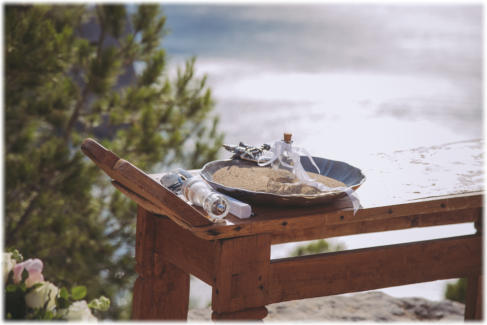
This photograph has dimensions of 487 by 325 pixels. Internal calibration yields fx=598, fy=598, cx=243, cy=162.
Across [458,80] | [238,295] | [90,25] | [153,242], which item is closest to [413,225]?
[238,295]

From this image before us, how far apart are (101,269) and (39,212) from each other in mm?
345

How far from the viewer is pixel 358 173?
3.55 ft

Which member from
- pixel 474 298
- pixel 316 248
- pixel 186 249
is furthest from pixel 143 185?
pixel 316 248

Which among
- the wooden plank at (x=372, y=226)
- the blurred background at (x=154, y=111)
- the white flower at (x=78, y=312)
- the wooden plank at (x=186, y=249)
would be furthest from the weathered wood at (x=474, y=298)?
the white flower at (x=78, y=312)

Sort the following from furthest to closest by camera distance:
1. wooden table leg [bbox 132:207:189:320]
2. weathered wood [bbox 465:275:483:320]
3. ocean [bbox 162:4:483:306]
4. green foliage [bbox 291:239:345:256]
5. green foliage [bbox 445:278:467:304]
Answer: ocean [bbox 162:4:483:306] < green foliage [bbox 291:239:345:256] < green foliage [bbox 445:278:467:304] < weathered wood [bbox 465:275:483:320] < wooden table leg [bbox 132:207:189:320]

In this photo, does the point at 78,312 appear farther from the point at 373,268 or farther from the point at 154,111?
the point at 154,111

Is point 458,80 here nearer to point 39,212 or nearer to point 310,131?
point 310,131

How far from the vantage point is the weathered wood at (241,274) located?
0.94 meters

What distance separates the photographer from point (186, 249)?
105 centimetres

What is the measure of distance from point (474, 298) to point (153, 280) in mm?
703

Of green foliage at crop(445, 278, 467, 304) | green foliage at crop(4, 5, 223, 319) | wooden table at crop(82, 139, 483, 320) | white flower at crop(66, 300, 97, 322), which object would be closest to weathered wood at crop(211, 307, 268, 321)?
wooden table at crop(82, 139, 483, 320)

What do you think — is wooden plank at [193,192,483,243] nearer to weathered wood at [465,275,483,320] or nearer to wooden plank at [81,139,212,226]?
wooden plank at [81,139,212,226]

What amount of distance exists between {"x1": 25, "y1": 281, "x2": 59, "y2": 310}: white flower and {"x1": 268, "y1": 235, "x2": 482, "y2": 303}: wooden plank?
38cm

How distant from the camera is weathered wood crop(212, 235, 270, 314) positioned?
0.94 meters
